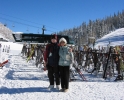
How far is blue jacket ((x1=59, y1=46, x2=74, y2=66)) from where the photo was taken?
742 cm

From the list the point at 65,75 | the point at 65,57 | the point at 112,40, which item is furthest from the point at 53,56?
the point at 112,40

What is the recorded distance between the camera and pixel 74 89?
26.0ft

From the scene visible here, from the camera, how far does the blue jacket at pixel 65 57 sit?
7422 millimetres

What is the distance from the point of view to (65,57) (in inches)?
293

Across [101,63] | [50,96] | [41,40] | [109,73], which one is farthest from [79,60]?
[41,40]

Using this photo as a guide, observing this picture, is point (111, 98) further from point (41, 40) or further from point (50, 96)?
point (41, 40)

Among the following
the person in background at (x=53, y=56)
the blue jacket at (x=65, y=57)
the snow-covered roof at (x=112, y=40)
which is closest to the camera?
the blue jacket at (x=65, y=57)

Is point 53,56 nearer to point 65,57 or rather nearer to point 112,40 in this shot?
point 65,57

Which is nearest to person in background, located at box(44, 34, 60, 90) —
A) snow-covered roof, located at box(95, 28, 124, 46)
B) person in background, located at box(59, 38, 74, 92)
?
person in background, located at box(59, 38, 74, 92)

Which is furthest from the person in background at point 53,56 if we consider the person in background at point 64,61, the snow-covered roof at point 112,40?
the snow-covered roof at point 112,40

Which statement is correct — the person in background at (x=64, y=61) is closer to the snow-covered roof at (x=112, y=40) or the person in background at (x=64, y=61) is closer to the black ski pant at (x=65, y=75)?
the black ski pant at (x=65, y=75)

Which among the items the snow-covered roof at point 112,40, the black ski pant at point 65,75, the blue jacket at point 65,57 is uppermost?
the snow-covered roof at point 112,40

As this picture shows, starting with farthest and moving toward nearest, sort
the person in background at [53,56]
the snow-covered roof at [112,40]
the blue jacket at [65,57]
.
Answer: the snow-covered roof at [112,40]
the person in background at [53,56]
the blue jacket at [65,57]

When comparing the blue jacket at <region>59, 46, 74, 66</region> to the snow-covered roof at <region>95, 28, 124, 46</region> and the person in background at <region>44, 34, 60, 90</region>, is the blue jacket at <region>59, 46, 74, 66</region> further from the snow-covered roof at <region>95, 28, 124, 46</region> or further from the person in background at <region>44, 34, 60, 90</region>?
the snow-covered roof at <region>95, 28, 124, 46</region>
